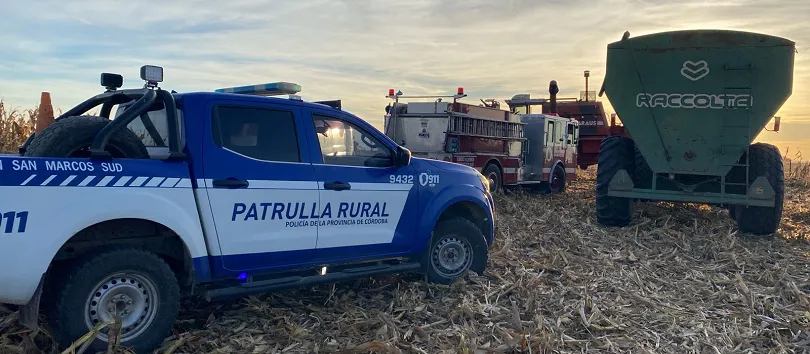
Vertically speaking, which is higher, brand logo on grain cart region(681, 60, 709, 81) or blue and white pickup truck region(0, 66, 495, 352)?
brand logo on grain cart region(681, 60, 709, 81)

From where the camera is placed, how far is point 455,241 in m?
6.59

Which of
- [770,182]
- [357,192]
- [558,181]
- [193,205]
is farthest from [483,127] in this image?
[193,205]

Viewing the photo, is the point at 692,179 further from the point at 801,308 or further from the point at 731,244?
the point at 801,308

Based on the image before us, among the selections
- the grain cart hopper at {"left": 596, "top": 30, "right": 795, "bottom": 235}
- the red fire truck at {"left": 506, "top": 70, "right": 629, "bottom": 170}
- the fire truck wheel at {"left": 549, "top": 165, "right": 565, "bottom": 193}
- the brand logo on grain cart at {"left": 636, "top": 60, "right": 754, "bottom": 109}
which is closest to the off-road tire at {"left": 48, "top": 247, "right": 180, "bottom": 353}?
the grain cart hopper at {"left": 596, "top": 30, "right": 795, "bottom": 235}

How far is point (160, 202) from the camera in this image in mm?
4457

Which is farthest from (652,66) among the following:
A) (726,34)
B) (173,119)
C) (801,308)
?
(173,119)

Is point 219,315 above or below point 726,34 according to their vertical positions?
below

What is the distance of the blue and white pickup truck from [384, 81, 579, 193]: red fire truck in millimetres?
7216

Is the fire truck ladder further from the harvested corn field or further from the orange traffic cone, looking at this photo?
the orange traffic cone

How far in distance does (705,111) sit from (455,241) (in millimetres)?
5463

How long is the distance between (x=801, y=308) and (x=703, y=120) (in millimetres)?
4497

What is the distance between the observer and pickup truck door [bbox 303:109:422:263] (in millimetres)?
5430

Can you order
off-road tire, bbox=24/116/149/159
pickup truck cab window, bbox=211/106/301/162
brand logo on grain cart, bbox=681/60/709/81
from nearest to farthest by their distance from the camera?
off-road tire, bbox=24/116/149/159, pickup truck cab window, bbox=211/106/301/162, brand logo on grain cart, bbox=681/60/709/81

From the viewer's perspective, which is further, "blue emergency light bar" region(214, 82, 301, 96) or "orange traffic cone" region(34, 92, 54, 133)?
"orange traffic cone" region(34, 92, 54, 133)
